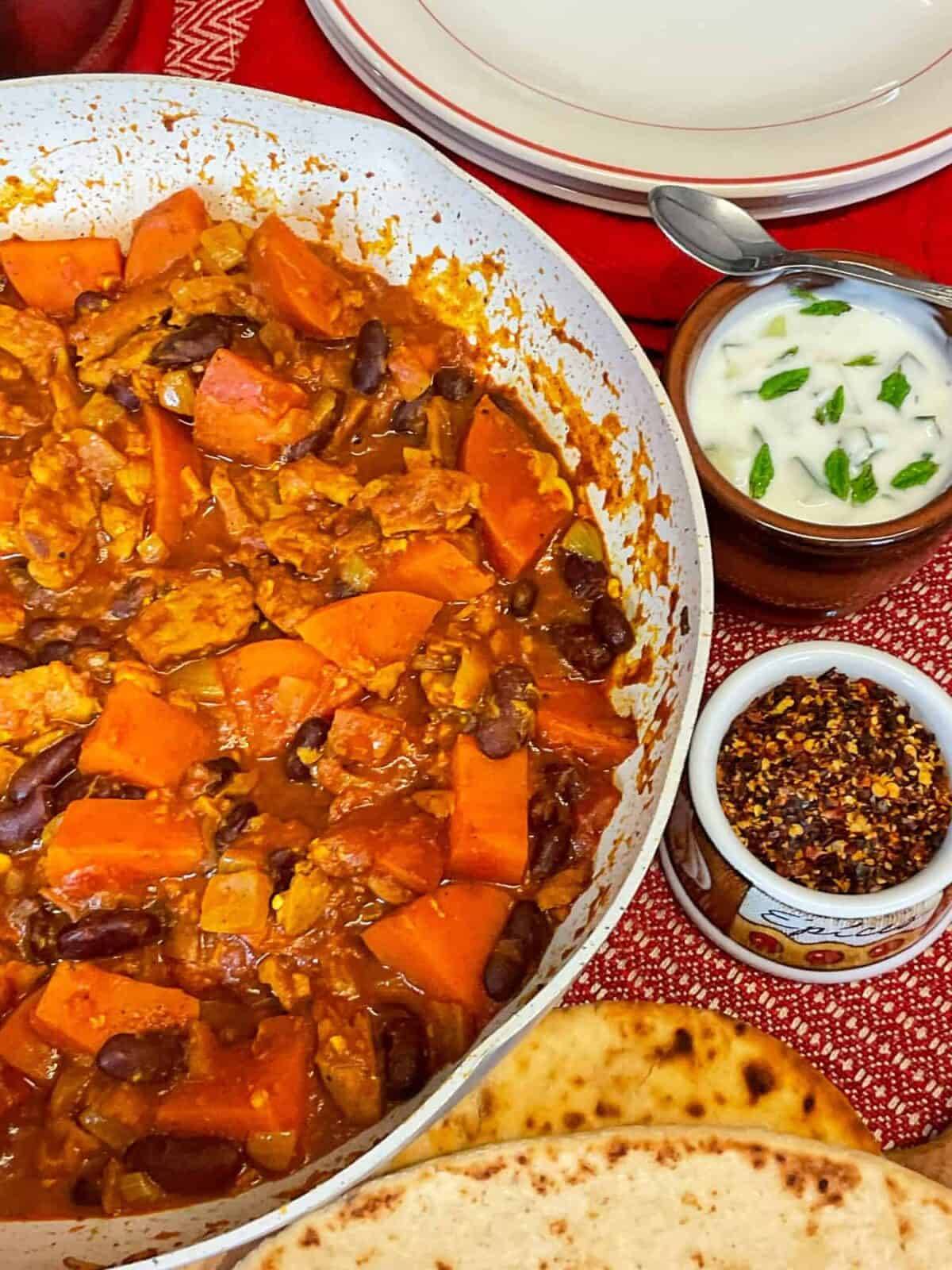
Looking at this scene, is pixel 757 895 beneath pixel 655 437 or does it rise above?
beneath

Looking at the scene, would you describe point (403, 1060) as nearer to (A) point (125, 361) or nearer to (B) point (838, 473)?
(B) point (838, 473)

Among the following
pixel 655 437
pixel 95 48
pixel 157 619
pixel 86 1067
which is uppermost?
pixel 95 48

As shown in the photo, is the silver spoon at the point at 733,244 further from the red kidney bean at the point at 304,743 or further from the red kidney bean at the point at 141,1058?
the red kidney bean at the point at 141,1058

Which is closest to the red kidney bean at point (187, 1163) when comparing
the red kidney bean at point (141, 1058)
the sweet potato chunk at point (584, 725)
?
the red kidney bean at point (141, 1058)

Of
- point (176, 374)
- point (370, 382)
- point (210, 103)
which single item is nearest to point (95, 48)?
point (210, 103)

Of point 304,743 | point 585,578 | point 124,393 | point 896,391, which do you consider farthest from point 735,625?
point 124,393

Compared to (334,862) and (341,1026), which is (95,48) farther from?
(341,1026)
